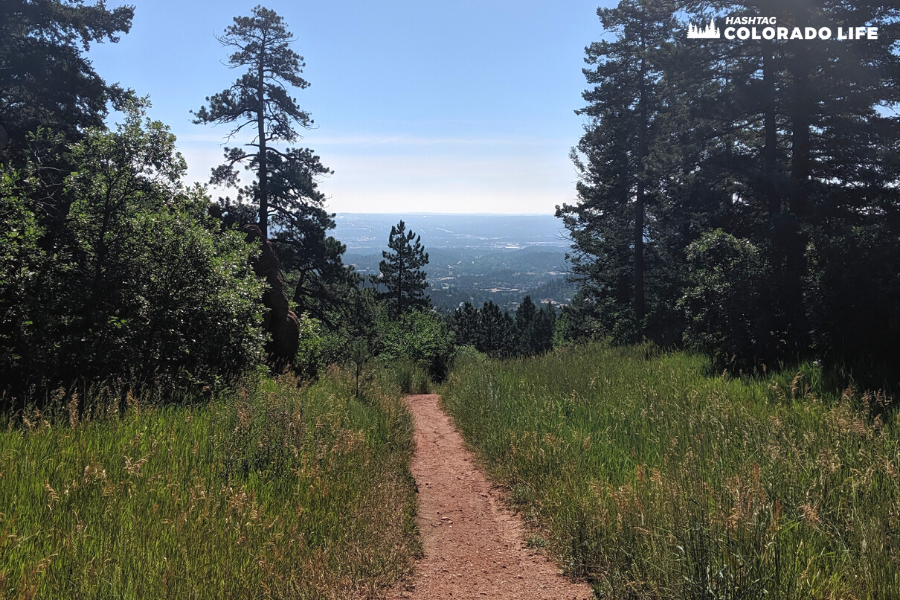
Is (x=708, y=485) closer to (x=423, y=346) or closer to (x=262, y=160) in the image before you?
(x=423, y=346)

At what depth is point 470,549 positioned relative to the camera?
4129mm

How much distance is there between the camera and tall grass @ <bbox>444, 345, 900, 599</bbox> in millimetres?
2592

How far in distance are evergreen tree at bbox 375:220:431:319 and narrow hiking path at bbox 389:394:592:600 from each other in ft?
128

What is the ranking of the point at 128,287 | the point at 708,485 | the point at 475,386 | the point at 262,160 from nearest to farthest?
the point at 708,485 → the point at 128,287 → the point at 475,386 → the point at 262,160

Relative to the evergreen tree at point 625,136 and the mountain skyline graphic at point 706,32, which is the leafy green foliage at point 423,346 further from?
the mountain skyline graphic at point 706,32

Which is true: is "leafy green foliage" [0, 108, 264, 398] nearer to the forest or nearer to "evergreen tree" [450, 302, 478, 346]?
the forest

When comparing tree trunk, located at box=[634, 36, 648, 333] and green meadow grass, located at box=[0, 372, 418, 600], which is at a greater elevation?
tree trunk, located at box=[634, 36, 648, 333]

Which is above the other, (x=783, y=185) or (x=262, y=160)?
(x=262, y=160)

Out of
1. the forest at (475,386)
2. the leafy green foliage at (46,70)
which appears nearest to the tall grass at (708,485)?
the forest at (475,386)

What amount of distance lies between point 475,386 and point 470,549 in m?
5.93

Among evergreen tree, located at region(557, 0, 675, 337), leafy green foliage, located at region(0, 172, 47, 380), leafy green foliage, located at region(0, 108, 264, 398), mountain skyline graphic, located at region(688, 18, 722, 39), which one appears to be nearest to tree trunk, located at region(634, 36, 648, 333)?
evergreen tree, located at region(557, 0, 675, 337)

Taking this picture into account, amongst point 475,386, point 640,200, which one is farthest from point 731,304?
point 640,200

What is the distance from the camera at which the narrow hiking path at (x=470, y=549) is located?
3.39 meters

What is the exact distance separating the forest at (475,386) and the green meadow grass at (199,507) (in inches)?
1.0
